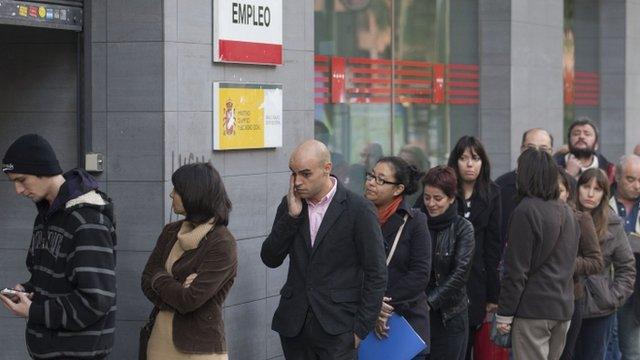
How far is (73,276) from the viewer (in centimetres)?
600

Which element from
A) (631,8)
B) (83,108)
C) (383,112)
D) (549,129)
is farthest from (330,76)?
(631,8)

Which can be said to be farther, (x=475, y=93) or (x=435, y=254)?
(x=475, y=93)

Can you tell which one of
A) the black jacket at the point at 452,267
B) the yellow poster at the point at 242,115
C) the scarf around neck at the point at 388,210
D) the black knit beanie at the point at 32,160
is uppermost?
the yellow poster at the point at 242,115

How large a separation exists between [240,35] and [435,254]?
202cm

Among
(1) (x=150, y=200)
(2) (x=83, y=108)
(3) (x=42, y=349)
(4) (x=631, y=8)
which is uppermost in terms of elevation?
(4) (x=631, y=8)

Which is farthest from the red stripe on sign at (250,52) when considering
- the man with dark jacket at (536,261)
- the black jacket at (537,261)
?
the black jacket at (537,261)

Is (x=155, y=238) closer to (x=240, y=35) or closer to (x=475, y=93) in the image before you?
(x=240, y=35)

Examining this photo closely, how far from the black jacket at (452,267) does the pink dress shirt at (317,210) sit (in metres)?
1.55

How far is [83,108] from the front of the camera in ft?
26.8

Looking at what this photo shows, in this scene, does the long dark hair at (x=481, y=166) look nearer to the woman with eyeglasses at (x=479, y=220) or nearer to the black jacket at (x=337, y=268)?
the woman with eyeglasses at (x=479, y=220)

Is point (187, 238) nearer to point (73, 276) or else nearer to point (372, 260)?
point (73, 276)

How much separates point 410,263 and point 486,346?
196cm

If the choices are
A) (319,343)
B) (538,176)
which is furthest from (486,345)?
(319,343)

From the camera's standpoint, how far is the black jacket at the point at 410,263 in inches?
309
